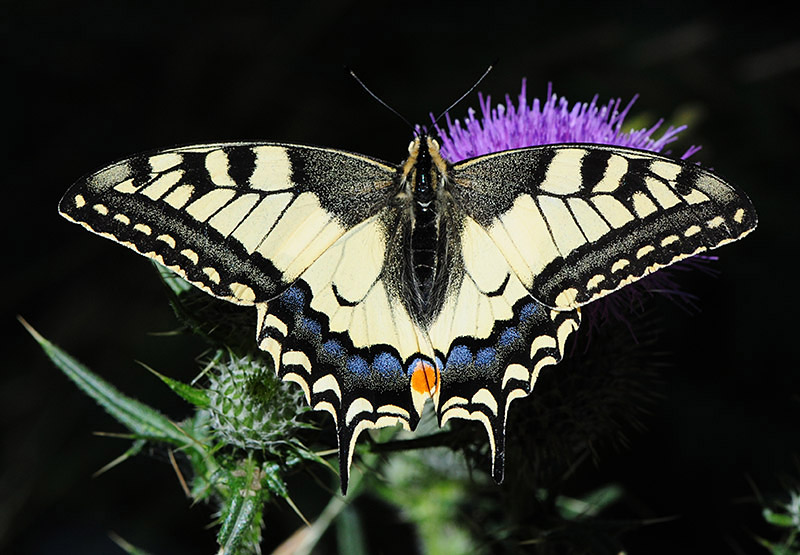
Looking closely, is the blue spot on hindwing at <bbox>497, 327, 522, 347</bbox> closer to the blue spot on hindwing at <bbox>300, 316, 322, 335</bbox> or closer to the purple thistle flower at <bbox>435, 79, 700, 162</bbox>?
the blue spot on hindwing at <bbox>300, 316, 322, 335</bbox>

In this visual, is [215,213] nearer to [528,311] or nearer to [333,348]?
[333,348]

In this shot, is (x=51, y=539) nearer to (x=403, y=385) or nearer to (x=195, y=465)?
(x=195, y=465)

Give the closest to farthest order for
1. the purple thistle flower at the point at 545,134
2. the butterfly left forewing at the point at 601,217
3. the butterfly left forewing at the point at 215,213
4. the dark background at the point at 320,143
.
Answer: the butterfly left forewing at the point at 601,217
the butterfly left forewing at the point at 215,213
the purple thistle flower at the point at 545,134
the dark background at the point at 320,143

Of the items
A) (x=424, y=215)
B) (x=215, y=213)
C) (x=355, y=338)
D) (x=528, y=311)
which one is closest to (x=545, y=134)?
(x=424, y=215)

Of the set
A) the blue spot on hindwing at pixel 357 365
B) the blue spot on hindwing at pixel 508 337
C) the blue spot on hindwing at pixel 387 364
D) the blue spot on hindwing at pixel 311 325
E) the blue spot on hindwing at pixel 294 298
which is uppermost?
the blue spot on hindwing at pixel 294 298

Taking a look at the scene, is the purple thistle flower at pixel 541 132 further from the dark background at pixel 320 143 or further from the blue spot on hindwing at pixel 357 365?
the dark background at pixel 320 143

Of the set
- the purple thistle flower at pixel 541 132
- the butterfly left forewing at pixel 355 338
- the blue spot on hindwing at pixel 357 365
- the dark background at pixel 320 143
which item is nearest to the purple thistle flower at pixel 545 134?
the purple thistle flower at pixel 541 132
